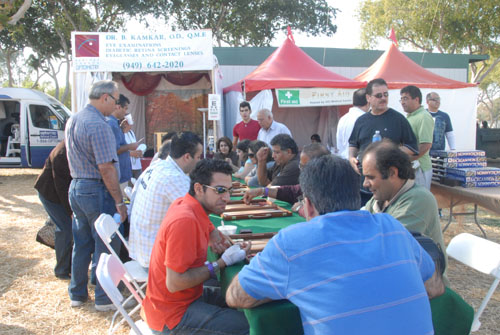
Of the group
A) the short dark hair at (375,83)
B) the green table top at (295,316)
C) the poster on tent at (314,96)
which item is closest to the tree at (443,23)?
the poster on tent at (314,96)

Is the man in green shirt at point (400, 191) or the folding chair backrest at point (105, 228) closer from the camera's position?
the man in green shirt at point (400, 191)

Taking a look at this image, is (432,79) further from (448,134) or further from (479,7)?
(479,7)

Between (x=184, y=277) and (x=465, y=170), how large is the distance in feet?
12.1

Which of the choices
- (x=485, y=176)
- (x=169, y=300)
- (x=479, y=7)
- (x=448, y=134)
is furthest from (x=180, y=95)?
(x=479, y=7)

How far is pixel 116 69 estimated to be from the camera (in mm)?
8117

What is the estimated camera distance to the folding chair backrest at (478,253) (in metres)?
1.97

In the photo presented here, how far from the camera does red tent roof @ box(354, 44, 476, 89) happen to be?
8.58 meters

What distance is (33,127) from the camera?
35.2 ft

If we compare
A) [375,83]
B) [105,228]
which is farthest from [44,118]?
[375,83]

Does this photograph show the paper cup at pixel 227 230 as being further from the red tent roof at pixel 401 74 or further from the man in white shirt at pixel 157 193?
the red tent roof at pixel 401 74

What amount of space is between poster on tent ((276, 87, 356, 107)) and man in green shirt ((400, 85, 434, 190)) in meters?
3.56

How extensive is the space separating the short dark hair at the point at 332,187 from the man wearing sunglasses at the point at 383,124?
7.38ft

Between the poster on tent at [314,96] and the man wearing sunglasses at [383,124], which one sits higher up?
the poster on tent at [314,96]

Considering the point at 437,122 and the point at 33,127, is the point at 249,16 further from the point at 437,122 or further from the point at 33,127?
the point at 437,122
